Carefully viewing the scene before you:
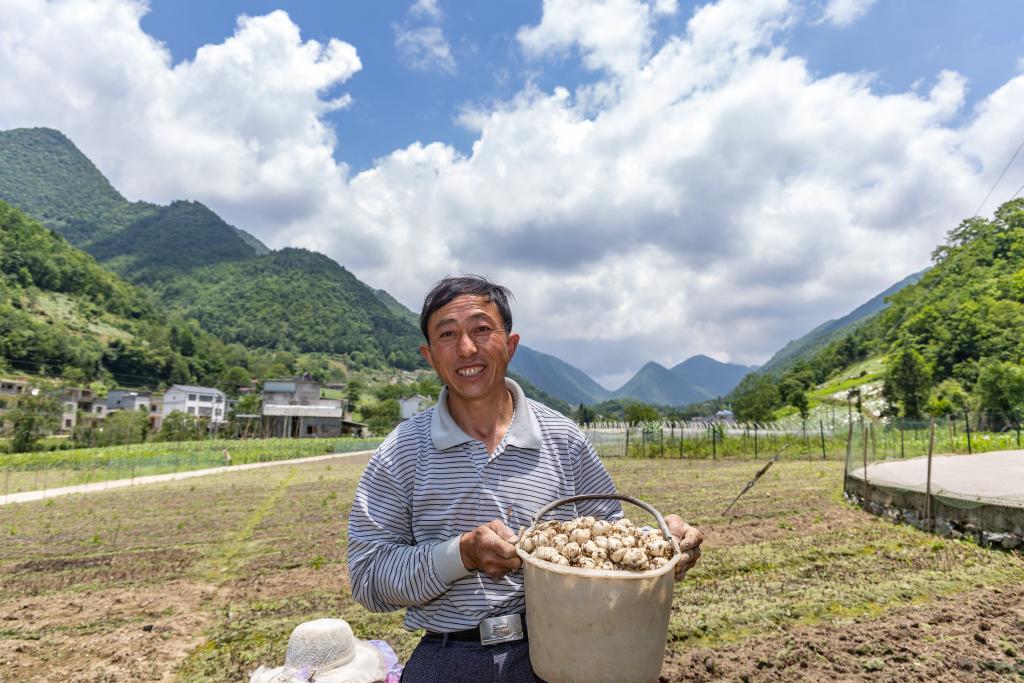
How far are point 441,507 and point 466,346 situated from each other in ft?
1.78

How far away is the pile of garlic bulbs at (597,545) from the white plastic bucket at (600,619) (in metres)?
0.04

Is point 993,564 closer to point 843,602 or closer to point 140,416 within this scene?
point 843,602

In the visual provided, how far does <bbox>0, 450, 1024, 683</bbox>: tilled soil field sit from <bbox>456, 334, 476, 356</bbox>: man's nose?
3.75m

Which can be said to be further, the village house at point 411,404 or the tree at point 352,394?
the tree at point 352,394

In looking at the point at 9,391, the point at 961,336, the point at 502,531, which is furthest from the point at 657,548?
the point at 9,391

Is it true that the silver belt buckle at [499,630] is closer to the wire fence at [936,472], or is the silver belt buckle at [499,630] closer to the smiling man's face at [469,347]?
the smiling man's face at [469,347]

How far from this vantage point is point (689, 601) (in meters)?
6.06

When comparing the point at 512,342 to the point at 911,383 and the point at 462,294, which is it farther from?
the point at 911,383

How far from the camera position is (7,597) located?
732cm

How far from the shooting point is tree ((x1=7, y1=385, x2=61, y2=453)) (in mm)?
53312

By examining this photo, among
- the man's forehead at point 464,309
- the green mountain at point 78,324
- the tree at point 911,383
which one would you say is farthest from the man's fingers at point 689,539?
the green mountain at point 78,324

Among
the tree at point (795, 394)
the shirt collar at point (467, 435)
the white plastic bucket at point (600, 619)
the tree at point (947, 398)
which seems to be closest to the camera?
the white plastic bucket at point (600, 619)

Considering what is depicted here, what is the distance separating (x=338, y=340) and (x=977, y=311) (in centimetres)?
15431

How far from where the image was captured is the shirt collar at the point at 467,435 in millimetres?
1915
